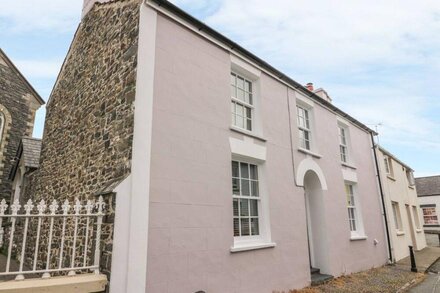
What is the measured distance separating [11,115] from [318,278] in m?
17.5

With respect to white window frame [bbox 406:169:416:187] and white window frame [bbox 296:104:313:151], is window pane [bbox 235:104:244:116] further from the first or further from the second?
white window frame [bbox 406:169:416:187]

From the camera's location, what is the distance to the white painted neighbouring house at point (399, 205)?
46.6 ft

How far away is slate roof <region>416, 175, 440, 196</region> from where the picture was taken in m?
33.1

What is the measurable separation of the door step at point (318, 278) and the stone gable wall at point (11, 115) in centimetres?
1544

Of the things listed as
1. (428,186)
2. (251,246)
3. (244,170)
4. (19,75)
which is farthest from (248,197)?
(428,186)

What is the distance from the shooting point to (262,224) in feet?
24.9

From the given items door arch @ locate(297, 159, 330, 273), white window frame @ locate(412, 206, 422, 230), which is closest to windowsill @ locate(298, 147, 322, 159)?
door arch @ locate(297, 159, 330, 273)

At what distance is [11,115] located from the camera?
648 inches

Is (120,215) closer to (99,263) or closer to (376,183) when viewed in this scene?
(99,263)

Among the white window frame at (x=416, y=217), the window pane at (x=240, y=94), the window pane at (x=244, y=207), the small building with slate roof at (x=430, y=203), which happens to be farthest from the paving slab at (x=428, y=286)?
the small building with slate roof at (x=430, y=203)

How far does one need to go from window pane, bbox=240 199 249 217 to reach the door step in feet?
10.3

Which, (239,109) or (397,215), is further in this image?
(397,215)

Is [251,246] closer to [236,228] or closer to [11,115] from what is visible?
[236,228]

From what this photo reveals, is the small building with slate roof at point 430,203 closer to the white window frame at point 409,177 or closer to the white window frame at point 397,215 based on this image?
the white window frame at point 409,177
